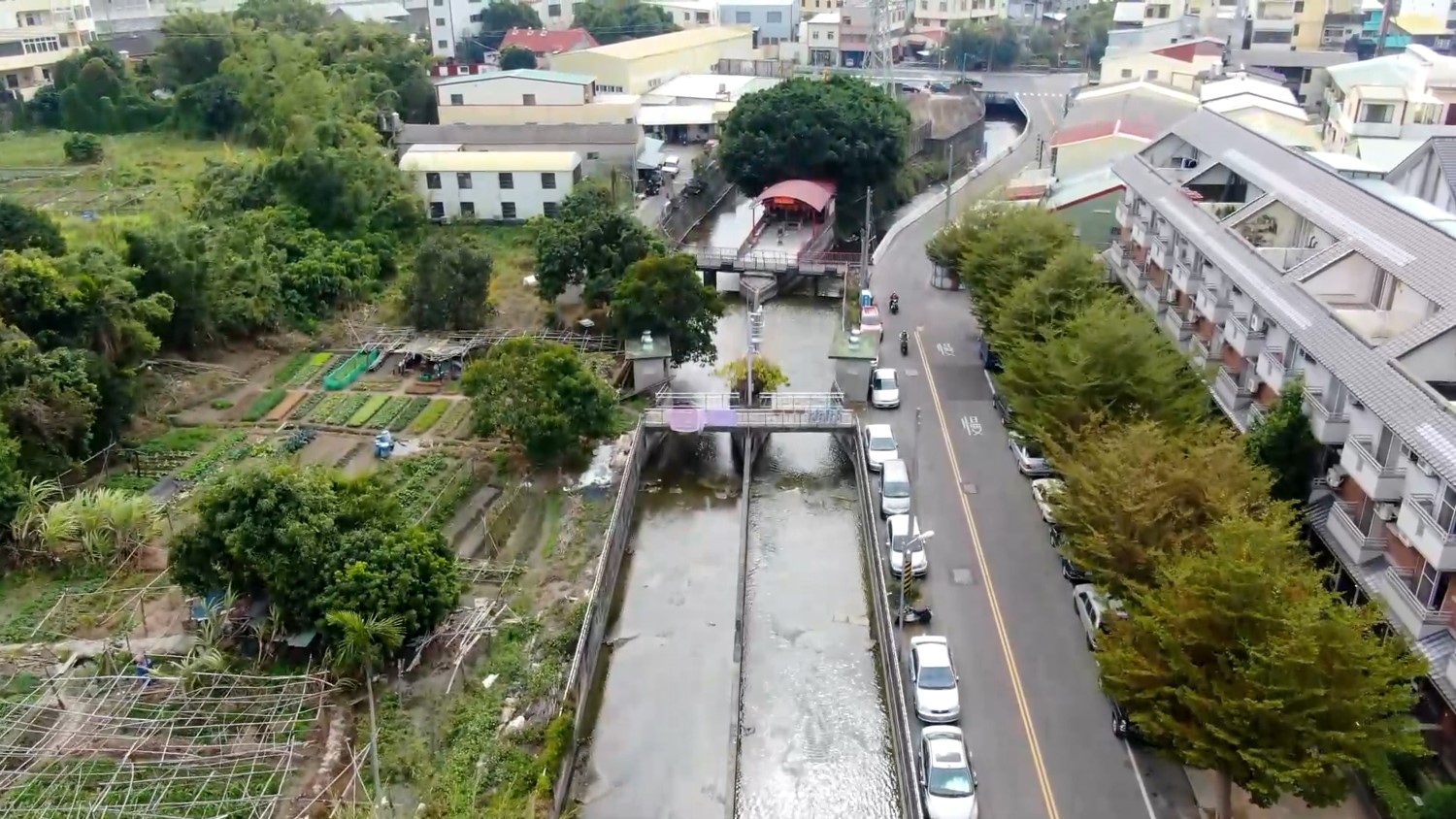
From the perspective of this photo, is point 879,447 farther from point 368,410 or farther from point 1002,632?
point 368,410

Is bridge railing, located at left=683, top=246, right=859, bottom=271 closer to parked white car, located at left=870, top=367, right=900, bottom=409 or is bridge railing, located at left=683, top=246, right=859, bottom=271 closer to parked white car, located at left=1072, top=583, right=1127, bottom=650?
parked white car, located at left=870, top=367, right=900, bottom=409

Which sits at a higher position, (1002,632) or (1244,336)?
(1244,336)

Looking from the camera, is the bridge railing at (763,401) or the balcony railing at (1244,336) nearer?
the balcony railing at (1244,336)

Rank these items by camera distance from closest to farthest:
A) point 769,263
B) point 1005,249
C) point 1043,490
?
point 1043,490 < point 1005,249 < point 769,263

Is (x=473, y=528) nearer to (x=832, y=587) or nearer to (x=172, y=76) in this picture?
Result: (x=832, y=587)

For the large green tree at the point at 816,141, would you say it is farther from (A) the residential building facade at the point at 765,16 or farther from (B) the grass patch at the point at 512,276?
(A) the residential building facade at the point at 765,16

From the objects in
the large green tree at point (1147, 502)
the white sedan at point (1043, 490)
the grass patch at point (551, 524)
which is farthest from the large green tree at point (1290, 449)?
the grass patch at point (551, 524)

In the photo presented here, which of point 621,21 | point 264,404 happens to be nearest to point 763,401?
point 264,404
